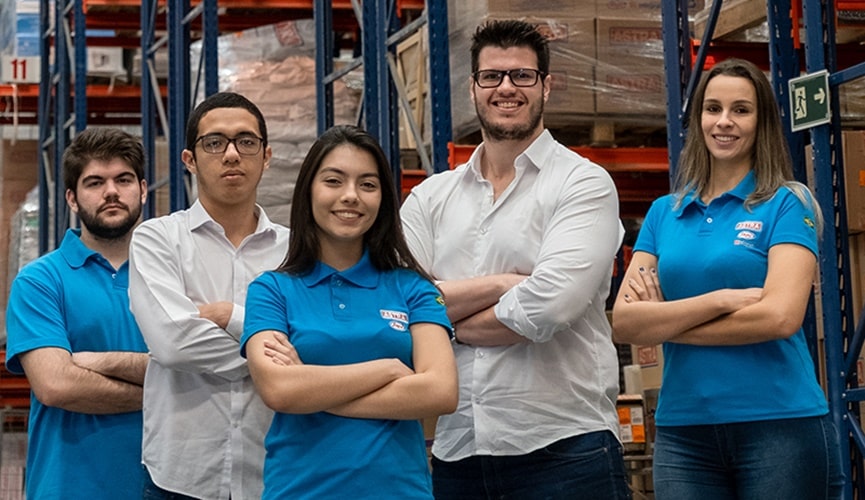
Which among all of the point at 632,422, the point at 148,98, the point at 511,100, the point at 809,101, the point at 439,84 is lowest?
the point at 632,422

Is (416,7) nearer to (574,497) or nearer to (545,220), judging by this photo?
(545,220)

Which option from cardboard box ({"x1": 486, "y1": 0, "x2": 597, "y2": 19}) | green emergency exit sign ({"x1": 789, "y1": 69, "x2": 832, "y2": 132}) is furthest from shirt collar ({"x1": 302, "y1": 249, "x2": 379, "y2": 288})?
cardboard box ({"x1": 486, "y1": 0, "x2": 597, "y2": 19})

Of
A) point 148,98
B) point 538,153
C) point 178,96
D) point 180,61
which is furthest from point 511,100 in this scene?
point 148,98

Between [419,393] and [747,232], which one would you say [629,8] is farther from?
[419,393]

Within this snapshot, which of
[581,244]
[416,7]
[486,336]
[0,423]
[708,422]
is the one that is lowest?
[0,423]

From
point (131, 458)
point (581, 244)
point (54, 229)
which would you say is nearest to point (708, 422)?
point (581, 244)

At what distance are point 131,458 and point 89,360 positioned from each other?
33 centimetres

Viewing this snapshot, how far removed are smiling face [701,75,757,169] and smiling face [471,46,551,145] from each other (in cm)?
51

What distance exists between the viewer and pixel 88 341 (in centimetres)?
423

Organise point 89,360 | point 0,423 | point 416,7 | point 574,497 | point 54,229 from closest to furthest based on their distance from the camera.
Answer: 1. point 574,497
2. point 89,360
3. point 416,7
4. point 0,423
5. point 54,229

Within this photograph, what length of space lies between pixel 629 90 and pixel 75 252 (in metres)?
3.95

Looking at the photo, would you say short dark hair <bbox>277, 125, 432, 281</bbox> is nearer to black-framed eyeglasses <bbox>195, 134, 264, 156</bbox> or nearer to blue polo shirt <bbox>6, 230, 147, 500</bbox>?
black-framed eyeglasses <bbox>195, 134, 264, 156</bbox>

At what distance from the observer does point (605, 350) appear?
12.4 ft

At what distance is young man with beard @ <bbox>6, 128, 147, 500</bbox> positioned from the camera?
412 centimetres
